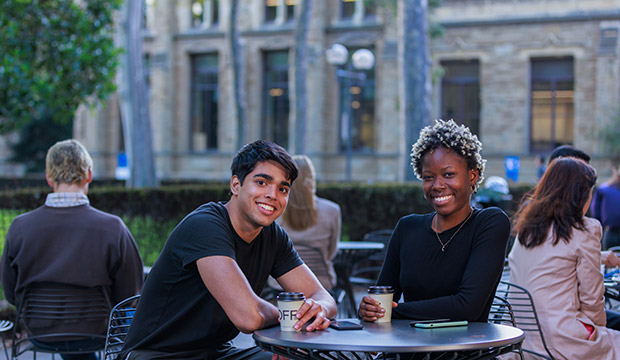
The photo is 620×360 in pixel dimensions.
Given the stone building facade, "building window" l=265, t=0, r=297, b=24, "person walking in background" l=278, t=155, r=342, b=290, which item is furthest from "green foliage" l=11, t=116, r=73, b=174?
"person walking in background" l=278, t=155, r=342, b=290

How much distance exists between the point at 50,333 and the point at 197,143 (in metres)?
30.1

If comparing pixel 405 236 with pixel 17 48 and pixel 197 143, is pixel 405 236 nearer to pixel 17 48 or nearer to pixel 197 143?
pixel 17 48

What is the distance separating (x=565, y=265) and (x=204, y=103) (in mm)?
31082

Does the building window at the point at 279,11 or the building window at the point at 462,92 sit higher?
the building window at the point at 279,11

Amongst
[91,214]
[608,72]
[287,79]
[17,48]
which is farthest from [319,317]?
[287,79]

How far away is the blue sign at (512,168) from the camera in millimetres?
26419

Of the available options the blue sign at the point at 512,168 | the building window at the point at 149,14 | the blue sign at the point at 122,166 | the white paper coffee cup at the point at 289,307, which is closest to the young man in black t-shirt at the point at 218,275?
the white paper coffee cup at the point at 289,307

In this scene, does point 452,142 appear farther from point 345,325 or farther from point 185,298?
point 185,298

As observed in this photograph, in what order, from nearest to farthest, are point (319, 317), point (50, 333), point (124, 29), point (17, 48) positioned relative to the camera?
point (319, 317)
point (50, 333)
point (17, 48)
point (124, 29)

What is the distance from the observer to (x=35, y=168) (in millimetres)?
36875

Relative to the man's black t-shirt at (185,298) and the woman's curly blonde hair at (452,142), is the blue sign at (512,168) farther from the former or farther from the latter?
the man's black t-shirt at (185,298)

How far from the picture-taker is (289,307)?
10.4 feet

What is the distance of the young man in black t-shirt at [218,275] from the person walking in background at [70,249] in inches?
59.5

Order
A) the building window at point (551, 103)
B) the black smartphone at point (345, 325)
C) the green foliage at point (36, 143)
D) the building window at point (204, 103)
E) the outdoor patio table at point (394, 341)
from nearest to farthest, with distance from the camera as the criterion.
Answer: the outdoor patio table at point (394, 341), the black smartphone at point (345, 325), the building window at point (551, 103), the building window at point (204, 103), the green foliage at point (36, 143)
